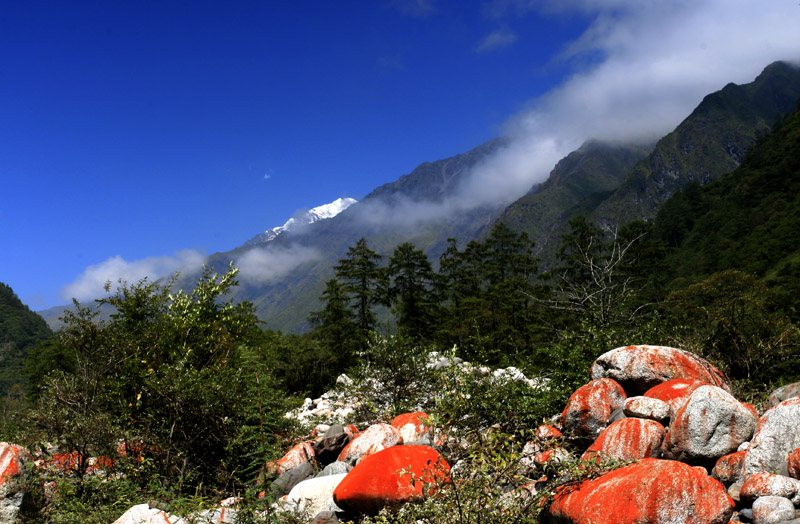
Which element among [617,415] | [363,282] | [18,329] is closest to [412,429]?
[617,415]

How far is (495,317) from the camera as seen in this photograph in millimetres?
33250

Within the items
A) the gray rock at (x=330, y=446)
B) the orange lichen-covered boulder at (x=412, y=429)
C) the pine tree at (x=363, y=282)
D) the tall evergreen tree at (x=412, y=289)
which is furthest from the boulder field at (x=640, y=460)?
the tall evergreen tree at (x=412, y=289)

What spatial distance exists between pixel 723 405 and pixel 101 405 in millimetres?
14924

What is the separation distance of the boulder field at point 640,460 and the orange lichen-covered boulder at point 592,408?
19 millimetres

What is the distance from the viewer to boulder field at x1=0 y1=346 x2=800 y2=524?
5.78 m

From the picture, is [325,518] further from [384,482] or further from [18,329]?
[18,329]

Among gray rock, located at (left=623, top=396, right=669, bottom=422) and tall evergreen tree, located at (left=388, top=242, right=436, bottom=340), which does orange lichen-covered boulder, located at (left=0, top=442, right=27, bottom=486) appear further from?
tall evergreen tree, located at (left=388, top=242, right=436, bottom=340)

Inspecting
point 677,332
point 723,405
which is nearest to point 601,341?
point 677,332

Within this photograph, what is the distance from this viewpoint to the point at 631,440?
24.4 feet

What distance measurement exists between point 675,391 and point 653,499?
3.06 m

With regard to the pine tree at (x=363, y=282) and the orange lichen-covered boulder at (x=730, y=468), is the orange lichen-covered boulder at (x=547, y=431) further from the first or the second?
the pine tree at (x=363, y=282)

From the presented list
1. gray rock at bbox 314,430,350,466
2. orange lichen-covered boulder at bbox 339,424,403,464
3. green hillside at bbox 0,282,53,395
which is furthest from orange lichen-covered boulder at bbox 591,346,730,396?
green hillside at bbox 0,282,53,395

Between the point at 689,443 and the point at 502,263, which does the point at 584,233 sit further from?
the point at 689,443

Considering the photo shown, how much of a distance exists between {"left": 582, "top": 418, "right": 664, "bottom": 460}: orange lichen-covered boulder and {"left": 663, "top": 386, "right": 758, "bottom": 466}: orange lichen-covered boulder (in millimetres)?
271
